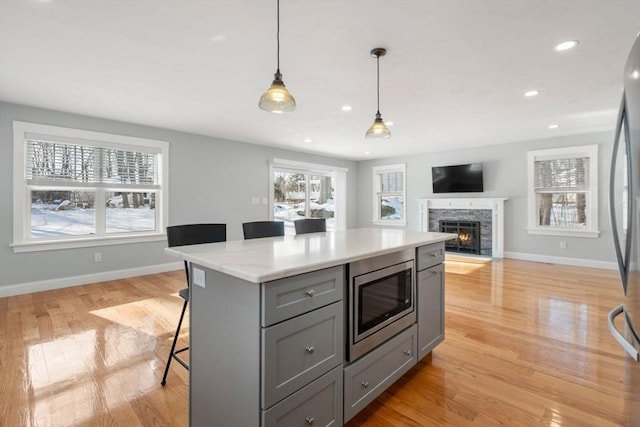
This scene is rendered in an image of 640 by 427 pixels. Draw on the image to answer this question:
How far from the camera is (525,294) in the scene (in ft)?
12.4

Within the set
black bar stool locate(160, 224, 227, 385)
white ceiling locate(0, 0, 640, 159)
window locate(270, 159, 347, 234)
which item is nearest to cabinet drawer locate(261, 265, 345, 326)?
black bar stool locate(160, 224, 227, 385)

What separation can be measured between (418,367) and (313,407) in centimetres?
116

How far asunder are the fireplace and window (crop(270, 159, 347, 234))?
2.76m

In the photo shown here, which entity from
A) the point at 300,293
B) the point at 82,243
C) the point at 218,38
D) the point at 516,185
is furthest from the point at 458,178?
the point at 82,243

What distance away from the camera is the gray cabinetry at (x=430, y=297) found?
211 cm

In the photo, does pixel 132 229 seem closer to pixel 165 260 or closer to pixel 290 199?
pixel 165 260

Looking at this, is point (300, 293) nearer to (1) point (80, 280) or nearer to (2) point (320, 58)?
(2) point (320, 58)

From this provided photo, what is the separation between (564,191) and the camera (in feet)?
18.2

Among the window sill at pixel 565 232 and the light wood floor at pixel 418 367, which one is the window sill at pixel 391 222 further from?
the light wood floor at pixel 418 367

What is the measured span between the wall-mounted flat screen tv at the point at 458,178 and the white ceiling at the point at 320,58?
2.07 metres

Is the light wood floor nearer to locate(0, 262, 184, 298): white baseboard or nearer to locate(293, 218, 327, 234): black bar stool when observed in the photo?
locate(0, 262, 184, 298): white baseboard

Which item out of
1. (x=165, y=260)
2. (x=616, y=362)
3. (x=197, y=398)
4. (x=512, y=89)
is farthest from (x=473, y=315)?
(x=165, y=260)

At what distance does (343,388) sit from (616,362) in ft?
7.20

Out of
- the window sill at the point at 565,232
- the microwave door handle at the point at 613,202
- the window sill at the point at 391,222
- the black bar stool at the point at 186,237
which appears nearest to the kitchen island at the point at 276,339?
the black bar stool at the point at 186,237
